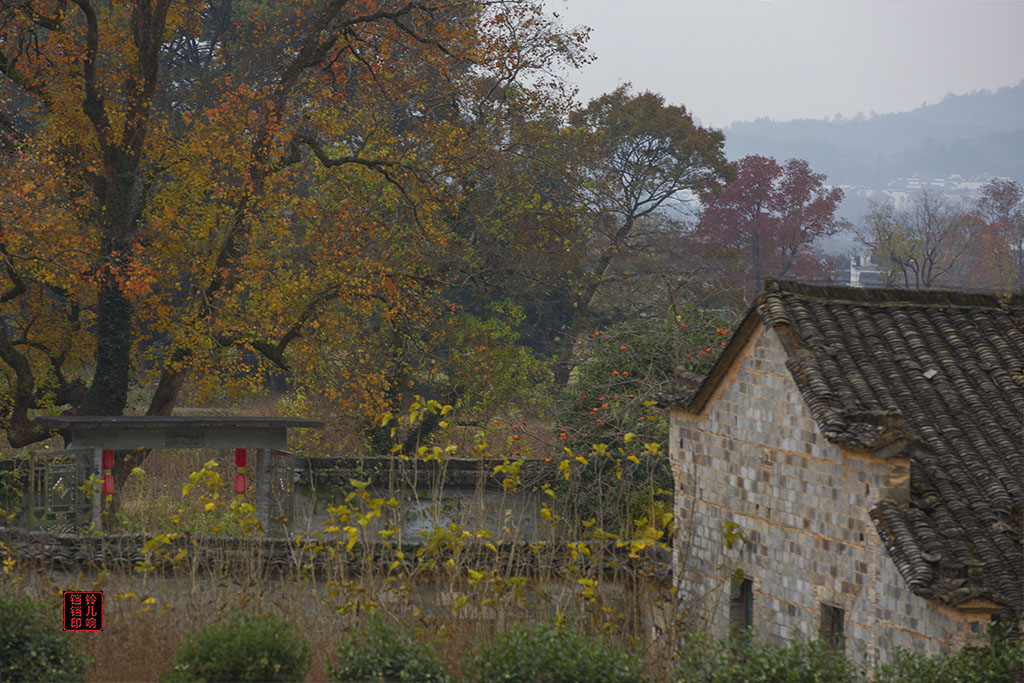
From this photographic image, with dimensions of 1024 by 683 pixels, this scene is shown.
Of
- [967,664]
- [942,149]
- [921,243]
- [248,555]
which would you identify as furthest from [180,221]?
[942,149]

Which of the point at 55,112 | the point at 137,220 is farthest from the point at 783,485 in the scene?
the point at 55,112

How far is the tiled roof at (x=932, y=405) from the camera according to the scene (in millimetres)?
9859

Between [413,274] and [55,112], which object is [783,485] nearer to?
[413,274]

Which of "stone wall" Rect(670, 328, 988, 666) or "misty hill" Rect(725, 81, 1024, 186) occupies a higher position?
"misty hill" Rect(725, 81, 1024, 186)

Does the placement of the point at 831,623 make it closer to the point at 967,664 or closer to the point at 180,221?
the point at 967,664

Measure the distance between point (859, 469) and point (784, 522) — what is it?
4.19 ft

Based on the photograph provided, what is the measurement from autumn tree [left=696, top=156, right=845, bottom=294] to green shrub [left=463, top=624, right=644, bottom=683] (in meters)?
36.4

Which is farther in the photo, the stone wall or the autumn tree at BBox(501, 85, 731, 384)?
the autumn tree at BBox(501, 85, 731, 384)

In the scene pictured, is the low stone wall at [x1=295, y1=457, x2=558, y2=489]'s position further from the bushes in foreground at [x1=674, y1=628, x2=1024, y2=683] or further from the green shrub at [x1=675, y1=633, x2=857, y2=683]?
the green shrub at [x1=675, y1=633, x2=857, y2=683]

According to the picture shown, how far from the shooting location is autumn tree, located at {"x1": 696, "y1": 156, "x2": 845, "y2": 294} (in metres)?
44.0

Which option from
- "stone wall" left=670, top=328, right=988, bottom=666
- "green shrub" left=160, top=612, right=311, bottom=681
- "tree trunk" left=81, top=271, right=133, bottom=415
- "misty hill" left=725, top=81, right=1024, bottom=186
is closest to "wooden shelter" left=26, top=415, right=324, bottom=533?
"tree trunk" left=81, top=271, right=133, bottom=415

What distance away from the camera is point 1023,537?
32.7 feet

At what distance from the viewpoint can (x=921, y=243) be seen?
151 feet

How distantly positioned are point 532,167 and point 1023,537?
1777cm
